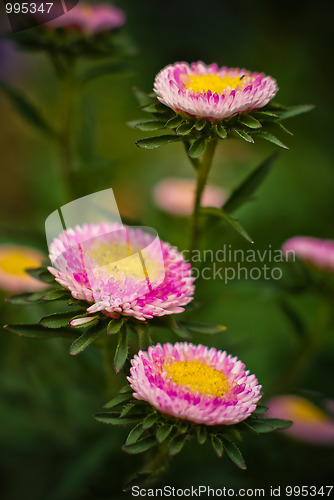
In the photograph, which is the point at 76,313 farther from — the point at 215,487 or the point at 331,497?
the point at 331,497

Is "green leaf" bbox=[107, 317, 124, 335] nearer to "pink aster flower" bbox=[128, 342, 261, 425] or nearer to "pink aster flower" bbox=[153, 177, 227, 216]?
"pink aster flower" bbox=[128, 342, 261, 425]

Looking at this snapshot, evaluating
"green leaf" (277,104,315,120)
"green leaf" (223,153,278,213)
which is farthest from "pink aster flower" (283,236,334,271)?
"green leaf" (277,104,315,120)

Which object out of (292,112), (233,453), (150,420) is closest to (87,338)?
(150,420)

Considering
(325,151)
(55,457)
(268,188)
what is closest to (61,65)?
(55,457)

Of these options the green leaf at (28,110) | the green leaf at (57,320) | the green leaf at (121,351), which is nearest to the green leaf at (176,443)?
the green leaf at (121,351)

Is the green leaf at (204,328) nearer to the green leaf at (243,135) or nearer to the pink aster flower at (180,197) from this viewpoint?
the green leaf at (243,135)
